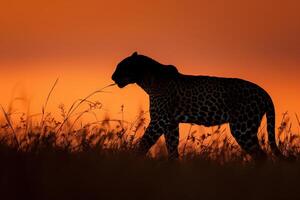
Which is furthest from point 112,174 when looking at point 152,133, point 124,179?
point 152,133

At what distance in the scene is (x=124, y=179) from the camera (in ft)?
20.9

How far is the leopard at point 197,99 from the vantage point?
1305cm

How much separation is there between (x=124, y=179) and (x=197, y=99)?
286 inches

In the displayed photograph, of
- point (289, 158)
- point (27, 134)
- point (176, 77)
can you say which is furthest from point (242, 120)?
point (27, 134)

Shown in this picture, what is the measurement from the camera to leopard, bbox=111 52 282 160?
514 inches

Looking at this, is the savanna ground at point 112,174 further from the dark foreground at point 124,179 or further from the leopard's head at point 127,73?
the leopard's head at point 127,73

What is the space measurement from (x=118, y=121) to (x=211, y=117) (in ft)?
12.0

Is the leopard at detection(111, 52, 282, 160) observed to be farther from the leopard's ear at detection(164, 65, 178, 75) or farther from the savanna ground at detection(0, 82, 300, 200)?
the savanna ground at detection(0, 82, 300, 200)

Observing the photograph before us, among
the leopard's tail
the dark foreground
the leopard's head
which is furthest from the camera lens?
the leopard's head

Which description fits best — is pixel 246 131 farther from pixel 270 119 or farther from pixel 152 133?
pixel 152 133

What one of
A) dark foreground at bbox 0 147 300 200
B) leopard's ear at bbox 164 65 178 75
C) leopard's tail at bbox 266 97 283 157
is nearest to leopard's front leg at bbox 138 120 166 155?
leopard's ear at bbox 164 65 178 75

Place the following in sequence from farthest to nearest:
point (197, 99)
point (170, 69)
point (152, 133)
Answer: point (170, 69) → point (197, 99) → point (152, 133)

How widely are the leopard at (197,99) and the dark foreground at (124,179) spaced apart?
5549 millimetres

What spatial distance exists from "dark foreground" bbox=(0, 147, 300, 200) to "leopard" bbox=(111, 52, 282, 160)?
18.2 feet
